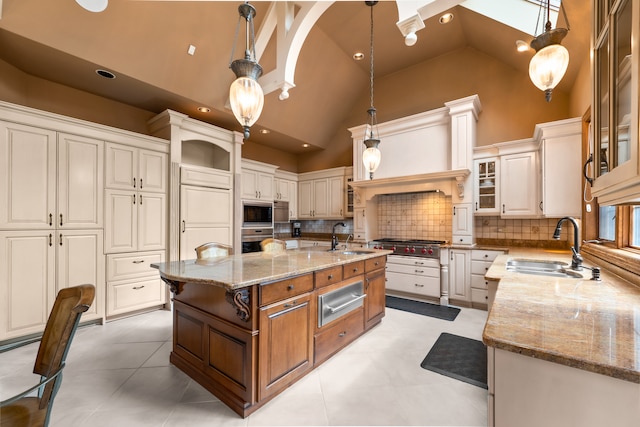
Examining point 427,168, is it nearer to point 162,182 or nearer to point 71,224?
point 162,182

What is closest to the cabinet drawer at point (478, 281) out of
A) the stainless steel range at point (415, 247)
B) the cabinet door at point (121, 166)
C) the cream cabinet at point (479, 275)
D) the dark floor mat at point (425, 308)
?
the cream cabinet at point (479, 275)

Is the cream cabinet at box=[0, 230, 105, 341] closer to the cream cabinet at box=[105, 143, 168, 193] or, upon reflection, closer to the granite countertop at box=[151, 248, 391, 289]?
the cream cabinet at box=[105, 143, 168, 193]

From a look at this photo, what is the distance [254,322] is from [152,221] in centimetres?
281

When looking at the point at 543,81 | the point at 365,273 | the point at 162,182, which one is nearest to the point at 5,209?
the point at 162,182

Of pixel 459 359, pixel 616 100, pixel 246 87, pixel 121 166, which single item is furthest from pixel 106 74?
pixel 459 359

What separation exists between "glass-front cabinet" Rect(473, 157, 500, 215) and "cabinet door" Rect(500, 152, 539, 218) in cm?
7

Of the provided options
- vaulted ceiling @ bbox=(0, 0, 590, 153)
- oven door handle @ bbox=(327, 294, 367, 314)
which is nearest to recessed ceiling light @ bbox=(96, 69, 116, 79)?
vaulted ceiling @ bbox=(0, 0, 590, 153)

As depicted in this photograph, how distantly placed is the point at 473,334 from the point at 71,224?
187 inches

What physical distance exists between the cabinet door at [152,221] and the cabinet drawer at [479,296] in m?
4.52

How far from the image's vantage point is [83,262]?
3.14m

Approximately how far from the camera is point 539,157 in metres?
3.59

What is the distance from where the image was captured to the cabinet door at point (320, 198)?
5.87m

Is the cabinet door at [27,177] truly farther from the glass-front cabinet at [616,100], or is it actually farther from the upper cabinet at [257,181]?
the glass-front cabinet at [616,100]

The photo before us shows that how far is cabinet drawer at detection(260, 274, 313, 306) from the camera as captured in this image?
1.77 meters
